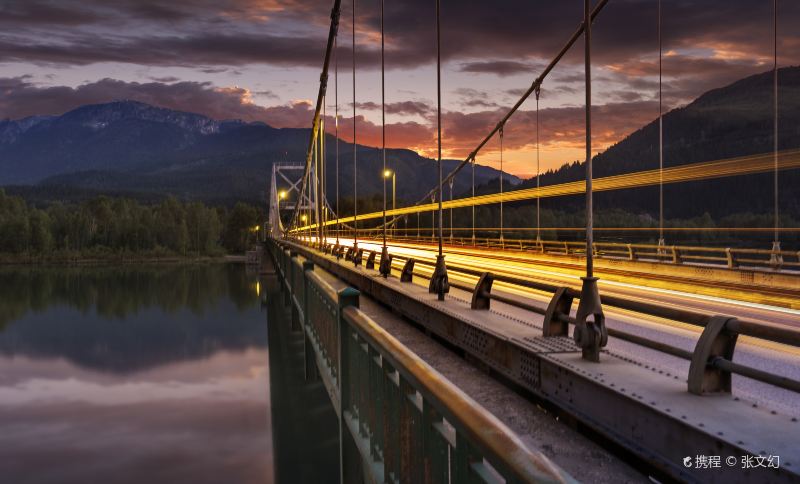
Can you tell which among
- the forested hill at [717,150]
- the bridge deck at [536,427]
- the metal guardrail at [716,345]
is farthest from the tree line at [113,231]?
the metal guardrail at [716,345]

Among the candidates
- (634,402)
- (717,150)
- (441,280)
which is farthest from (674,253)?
(717,150)

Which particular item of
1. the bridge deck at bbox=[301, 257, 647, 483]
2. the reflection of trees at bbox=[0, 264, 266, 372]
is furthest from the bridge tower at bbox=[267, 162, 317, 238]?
the bridge deck at bbox=[301, 257, 647, 483]

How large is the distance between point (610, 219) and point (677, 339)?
95543 mm

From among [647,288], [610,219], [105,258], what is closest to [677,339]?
[647,288]

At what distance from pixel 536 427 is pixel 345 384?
191 cm

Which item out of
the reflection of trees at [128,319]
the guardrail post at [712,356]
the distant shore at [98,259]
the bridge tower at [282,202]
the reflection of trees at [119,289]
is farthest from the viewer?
the distant shore at [98,259]

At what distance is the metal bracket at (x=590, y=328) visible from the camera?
6375 mm

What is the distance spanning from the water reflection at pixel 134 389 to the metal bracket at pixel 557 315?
650 inches

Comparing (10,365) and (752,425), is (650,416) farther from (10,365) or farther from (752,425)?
(10,365)

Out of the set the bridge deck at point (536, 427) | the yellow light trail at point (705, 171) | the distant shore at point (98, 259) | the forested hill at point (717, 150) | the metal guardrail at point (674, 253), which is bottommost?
the distant shore at point (98, 259)

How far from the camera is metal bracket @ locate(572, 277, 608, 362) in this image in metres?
6.38

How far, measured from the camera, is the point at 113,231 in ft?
562

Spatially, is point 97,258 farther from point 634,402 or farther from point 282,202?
point 634,402

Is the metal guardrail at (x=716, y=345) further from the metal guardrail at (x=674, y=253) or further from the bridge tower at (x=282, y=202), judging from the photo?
the bridge tower at (x=282, y=202)
